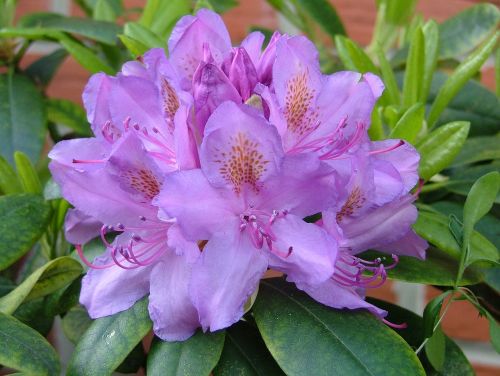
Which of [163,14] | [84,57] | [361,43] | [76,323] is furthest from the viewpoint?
[361,43]

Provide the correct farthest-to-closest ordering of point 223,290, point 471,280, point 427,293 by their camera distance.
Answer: point 427,293 < point 471,280 < point 223,290

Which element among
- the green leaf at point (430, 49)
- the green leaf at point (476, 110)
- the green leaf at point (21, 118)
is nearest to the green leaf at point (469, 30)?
the green leaf at point (476, 110)

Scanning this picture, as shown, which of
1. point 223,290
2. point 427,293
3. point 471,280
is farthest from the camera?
point 427,293

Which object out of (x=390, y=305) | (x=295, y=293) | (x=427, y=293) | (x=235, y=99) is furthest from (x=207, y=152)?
(x=427, y=293)

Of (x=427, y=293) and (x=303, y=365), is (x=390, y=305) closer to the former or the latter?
(x=303, y=365)

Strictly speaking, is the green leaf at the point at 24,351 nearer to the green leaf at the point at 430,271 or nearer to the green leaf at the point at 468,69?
the green leaf at the point at 430,271

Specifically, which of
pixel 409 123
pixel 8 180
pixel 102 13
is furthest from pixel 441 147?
pixel 102 13

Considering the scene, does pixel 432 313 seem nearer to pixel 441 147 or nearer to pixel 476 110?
pixel 441 147
